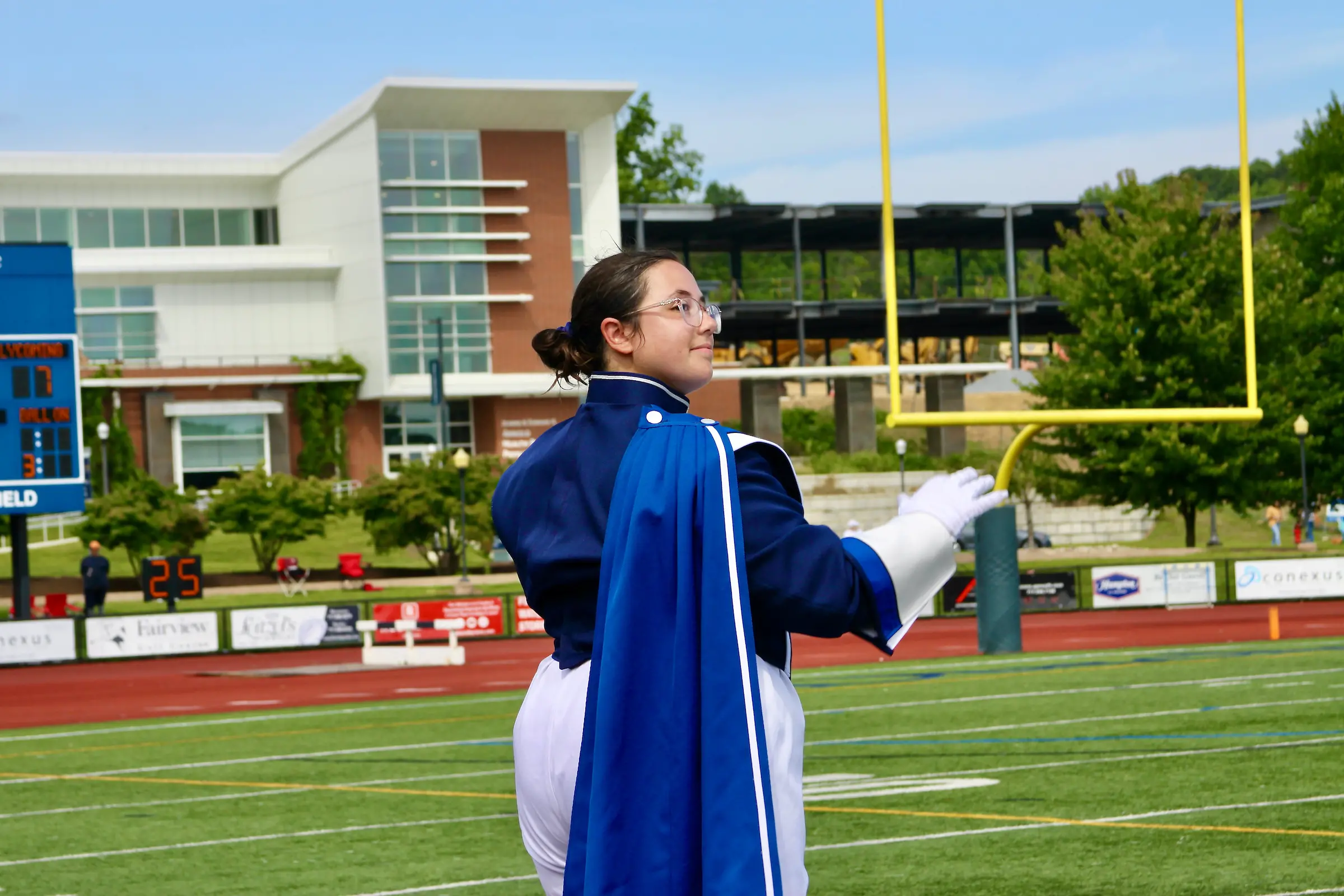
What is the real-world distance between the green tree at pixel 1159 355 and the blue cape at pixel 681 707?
124ft

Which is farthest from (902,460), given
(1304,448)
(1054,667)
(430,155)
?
(1054,667)

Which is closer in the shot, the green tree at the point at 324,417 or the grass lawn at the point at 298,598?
the grass lawn at the point at 298,598

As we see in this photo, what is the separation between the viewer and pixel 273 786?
11.7 meters

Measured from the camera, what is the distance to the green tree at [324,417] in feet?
214

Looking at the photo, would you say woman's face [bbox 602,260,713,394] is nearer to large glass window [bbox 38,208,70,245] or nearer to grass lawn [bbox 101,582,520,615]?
grass lawn [bbox 101,582,520,615]

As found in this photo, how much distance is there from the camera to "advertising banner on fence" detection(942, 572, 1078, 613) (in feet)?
96.9

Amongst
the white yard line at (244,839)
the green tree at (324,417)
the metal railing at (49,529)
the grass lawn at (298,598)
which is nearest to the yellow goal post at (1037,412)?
the white yard line at (244,839)

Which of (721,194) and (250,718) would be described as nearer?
(250,718)

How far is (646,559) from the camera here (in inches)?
111

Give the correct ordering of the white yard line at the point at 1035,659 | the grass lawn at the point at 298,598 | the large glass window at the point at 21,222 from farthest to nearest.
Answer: the large glass window at the point at 21,222, the grass lawn at the point at 298,598, the white yard line at the point at 1035,659

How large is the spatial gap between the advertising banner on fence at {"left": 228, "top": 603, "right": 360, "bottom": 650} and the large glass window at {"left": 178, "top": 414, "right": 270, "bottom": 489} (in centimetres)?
3876

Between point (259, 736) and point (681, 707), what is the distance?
1380 centimetres

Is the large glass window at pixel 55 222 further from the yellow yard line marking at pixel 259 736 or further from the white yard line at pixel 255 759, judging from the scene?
the white yard line at pixel 255 759

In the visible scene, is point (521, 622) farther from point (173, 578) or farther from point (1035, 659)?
point (173, 578)
